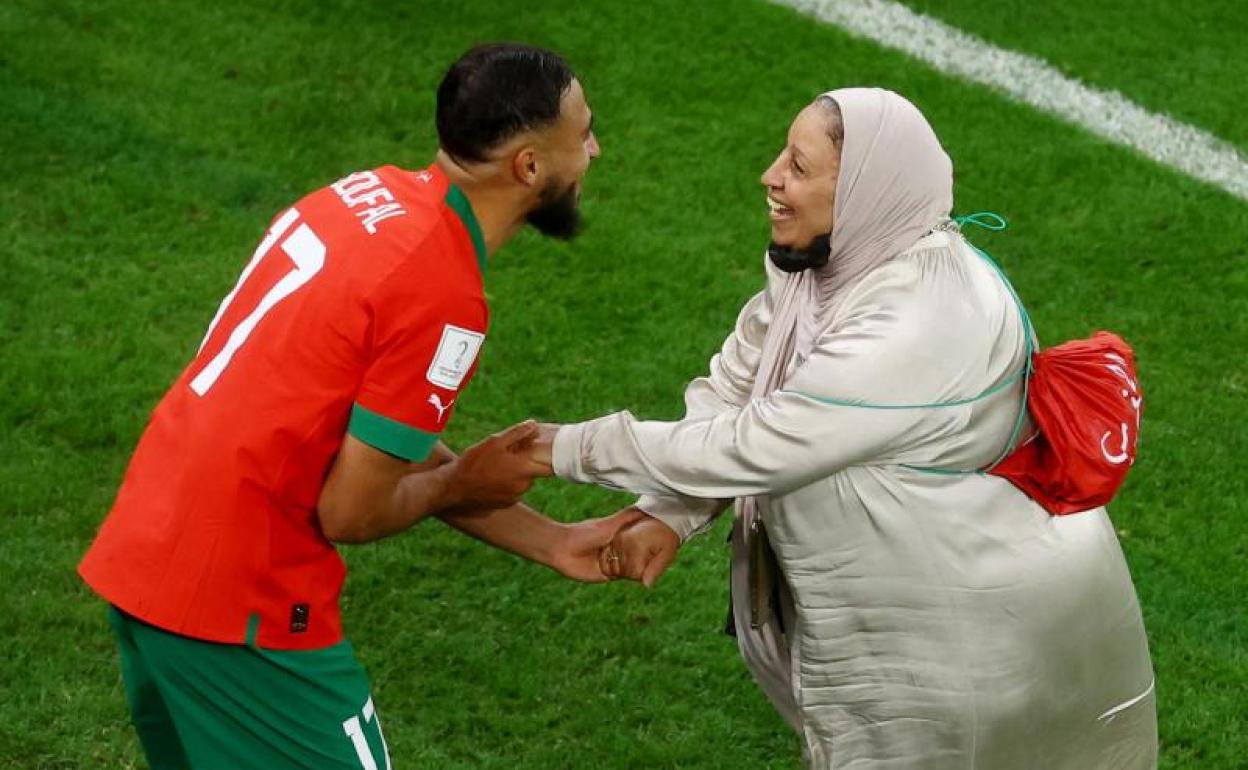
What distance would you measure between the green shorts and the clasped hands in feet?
1.67

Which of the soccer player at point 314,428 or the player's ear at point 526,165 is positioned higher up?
the player's ear at point 526,165

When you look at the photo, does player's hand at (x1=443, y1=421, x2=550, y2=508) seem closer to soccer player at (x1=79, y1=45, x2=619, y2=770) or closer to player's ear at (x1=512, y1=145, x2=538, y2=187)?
soccer player at (x1=79, y1=45, x2=619, y2=770)

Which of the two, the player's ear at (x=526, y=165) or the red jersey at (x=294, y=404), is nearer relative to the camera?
the red jersey at (x=294, y=404)

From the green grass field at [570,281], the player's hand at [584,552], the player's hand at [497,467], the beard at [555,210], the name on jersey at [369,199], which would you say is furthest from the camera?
the green grass field at [570,281]

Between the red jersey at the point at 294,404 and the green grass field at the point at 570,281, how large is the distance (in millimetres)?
1467

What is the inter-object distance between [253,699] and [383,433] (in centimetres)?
60

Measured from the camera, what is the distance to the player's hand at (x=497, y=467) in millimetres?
4156

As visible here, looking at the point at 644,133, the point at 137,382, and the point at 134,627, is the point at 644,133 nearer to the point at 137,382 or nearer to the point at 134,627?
the point at 137,382

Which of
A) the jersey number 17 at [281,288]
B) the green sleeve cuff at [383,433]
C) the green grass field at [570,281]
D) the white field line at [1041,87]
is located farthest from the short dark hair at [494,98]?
the white field line at [1041,87]

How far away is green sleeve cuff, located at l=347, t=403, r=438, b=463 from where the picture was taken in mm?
3532

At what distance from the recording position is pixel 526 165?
3.79 metres

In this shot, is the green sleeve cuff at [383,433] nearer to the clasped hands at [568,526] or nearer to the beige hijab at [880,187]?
the clasped hands at [568,526]

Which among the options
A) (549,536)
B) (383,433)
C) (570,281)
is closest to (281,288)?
(383,433)

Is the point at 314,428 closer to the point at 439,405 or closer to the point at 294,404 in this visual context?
the point at 294,404
